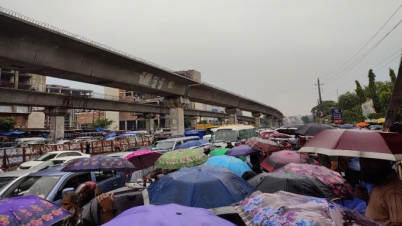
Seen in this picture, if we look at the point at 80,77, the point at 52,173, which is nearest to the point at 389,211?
Result: the point at 52,173

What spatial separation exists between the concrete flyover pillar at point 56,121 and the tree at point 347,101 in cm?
8375

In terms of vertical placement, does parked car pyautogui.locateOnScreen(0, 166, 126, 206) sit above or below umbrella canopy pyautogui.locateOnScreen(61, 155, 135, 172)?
below

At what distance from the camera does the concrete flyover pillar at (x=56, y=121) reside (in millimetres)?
33594

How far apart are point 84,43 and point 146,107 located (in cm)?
3652

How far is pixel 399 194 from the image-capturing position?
2.77 meters

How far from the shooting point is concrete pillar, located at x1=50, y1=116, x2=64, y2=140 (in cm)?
3353

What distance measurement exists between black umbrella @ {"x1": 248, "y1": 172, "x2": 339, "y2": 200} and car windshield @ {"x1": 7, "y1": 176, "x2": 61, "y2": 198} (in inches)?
190

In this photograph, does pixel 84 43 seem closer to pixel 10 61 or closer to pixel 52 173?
pixel 10 61

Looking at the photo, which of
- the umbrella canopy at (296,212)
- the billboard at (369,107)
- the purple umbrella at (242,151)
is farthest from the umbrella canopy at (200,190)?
the billboard at (369,107)

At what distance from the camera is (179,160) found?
243 inches

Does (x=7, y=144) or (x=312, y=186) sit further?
(x=7, y=144)

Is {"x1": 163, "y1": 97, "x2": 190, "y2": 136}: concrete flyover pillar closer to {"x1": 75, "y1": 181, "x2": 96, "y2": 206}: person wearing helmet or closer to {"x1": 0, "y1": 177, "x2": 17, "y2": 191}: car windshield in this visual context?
{"x1": 0, "y1": 177, "x2": 17, "y2": 191}: car windshield

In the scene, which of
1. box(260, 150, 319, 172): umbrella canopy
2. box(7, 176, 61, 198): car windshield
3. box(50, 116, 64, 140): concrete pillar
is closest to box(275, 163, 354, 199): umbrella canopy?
box(260, 150, 319, 172): umbrella canopy

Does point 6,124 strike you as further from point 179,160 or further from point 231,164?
point 231,164
